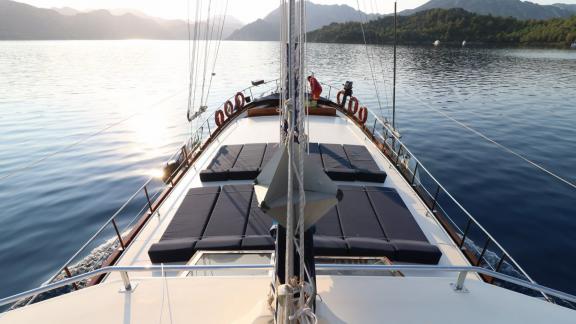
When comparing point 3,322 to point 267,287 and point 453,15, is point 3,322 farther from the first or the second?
point 453,15

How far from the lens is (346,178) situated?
26.9ft

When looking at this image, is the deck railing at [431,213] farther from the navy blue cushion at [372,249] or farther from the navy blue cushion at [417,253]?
the navy blue cushion at [372,249]

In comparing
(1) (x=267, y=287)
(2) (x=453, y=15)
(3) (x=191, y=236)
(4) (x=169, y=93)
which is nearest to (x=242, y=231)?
(3) (x=191, y=236)

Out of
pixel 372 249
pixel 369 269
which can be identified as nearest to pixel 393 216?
pixel 372 249

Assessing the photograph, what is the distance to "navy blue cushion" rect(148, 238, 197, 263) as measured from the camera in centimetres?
543

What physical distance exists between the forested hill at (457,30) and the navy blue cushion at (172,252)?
397 feet

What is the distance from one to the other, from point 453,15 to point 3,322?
150m

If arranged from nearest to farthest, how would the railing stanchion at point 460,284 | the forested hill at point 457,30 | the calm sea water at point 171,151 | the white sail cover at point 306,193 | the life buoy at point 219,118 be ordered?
the white sail cover at point 306,193
the railing stanchion at point 460,284
the calm sea water at point 171,151
the life buoy at point 219,118
the forested hill at point 457,30

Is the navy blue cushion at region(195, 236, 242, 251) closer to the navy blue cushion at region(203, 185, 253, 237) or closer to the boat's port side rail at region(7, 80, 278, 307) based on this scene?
the navy blue cushion at region(203, 185, 253, 237)

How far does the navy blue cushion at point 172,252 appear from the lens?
17.8 ft

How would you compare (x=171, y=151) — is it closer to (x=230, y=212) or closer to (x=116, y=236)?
(x=116, y=236)

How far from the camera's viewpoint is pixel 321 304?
11.6 feet

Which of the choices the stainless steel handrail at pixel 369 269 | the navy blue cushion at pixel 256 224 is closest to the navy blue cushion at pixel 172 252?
the navy blue cushion at pixel 256 224

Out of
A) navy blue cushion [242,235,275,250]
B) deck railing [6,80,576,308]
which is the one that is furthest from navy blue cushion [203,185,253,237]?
deck railing [6,80,576,308]
